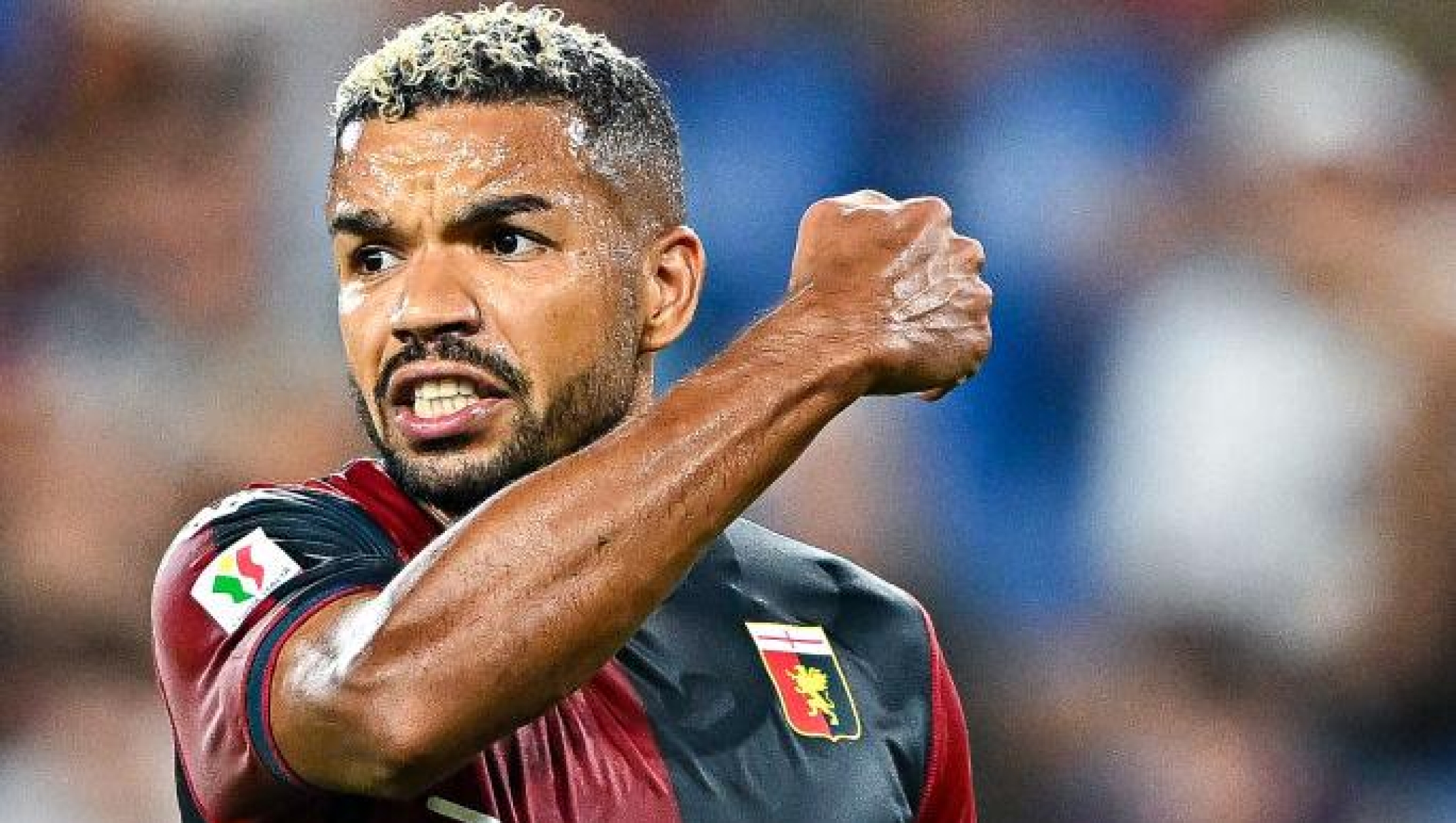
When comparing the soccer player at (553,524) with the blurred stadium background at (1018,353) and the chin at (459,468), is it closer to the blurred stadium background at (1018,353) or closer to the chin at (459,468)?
the chin at (459,468)

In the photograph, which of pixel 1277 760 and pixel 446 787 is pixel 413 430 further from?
pixel 1277 760

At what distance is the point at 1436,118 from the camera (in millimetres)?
4957

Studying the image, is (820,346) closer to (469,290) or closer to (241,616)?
(469,290)

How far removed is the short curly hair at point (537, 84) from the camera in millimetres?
2475

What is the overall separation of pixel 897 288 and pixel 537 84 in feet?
2.12

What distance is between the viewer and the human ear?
8.79 ft

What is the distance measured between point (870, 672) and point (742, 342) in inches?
33.4

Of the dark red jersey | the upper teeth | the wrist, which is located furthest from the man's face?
the wrist

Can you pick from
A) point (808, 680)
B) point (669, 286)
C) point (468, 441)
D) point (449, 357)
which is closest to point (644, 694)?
point (808, 680)

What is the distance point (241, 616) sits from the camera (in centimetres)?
203

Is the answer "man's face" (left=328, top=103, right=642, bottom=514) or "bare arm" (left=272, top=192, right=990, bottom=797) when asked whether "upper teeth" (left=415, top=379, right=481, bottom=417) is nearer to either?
"man's face" (left=328, top=103, right=642, bottom=514)

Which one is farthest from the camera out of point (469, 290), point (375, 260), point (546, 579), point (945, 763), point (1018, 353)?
point (1018, 353)

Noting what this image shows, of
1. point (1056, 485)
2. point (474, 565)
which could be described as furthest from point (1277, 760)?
point (474, 565)

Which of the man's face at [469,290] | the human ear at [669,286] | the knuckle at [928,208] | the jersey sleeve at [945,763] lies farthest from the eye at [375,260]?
the jersey sleeve at [945,763]
